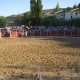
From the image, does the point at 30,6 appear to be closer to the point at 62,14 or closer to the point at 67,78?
the point at 62,14

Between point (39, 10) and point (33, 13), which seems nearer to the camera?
point (33, 13)

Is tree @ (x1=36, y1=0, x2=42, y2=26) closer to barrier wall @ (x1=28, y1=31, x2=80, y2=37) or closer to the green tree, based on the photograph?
the green tree

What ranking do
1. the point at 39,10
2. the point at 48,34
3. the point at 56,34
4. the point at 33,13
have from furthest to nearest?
the point at 39,10 < the point at 33,13 < the point at 48,34 < the point at 56,34

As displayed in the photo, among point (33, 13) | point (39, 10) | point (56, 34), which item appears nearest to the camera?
point (56, 34)

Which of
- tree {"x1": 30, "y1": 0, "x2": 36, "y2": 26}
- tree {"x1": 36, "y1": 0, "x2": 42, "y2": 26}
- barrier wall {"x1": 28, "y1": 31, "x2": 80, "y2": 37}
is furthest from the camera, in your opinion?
tree {"x1": 30, "y1": 0, "x2": 36, "y2": 26}

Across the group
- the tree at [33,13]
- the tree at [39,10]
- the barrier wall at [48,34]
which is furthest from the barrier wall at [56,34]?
the tree at [33,13]

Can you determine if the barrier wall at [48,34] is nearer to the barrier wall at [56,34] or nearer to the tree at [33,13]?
the barrier wall at [56,34]

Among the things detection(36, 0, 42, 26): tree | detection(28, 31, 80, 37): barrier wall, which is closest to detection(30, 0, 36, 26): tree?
detection(36, 0, 42, 26): tree

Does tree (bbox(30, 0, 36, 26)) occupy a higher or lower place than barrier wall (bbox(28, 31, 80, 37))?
higher

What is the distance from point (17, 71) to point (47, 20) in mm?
48259

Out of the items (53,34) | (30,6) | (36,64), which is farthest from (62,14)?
(36,64)

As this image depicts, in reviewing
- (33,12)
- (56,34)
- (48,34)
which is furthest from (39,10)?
(56,34)

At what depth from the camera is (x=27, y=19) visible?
6359 centimetres

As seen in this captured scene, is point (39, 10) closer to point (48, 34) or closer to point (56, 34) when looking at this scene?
point (48, 34)
